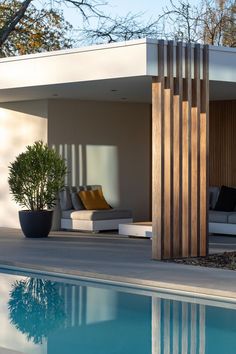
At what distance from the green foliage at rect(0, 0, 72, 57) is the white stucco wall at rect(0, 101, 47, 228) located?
9.26 metres

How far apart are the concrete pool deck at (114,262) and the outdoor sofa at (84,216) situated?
27 centimetres

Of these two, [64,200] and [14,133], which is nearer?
[64,200]

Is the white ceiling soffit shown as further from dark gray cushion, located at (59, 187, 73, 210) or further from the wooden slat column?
dark gray cushion, located at (59, 187, 73, 210)

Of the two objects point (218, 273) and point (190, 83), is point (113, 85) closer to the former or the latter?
point (190, 83)

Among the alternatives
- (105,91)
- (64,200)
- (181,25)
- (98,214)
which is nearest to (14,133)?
(64,200)

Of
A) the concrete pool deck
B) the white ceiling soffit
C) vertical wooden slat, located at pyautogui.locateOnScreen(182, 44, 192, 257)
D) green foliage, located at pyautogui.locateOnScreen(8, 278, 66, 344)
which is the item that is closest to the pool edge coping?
the concrete pool deck

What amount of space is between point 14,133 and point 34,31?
1007cm

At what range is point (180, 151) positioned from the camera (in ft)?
42.0

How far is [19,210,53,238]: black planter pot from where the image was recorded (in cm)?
1603

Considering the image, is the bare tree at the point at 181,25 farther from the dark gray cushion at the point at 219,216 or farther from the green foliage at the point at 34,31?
the dark gray cushion at the point at 219,216

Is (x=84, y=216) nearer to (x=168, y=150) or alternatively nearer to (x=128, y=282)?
(x=168, y=150)

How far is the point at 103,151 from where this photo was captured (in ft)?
60.7

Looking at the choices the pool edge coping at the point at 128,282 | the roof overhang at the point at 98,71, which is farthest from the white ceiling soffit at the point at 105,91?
the pool edge coping at the point at 128,282

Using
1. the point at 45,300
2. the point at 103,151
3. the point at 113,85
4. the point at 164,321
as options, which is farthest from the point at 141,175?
the point at 164,321
